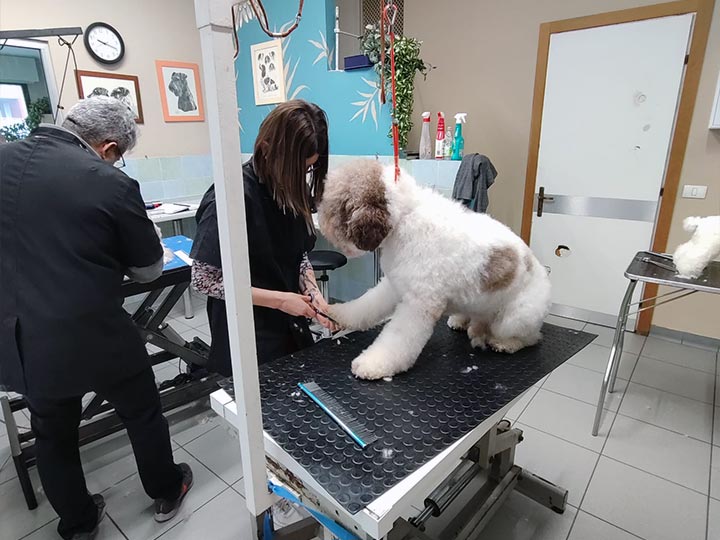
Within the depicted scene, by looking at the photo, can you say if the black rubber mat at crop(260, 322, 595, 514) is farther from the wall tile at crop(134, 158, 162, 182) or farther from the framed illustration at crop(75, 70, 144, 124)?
the wall tile at crop(134, 158, 162, 182)

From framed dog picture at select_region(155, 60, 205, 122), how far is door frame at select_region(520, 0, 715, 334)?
9.84 feet

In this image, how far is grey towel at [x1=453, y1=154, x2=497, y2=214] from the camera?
284 cm

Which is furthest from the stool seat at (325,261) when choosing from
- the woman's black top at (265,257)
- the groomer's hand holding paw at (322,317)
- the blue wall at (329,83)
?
the groomer's hand holding paw at (322,317)

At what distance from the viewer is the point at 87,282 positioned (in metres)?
1.23

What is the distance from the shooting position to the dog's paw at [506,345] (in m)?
1.17

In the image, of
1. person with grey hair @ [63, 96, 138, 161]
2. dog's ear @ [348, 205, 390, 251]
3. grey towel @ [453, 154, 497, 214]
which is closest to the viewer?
dog's ear @ [348, 205, 390, 251]

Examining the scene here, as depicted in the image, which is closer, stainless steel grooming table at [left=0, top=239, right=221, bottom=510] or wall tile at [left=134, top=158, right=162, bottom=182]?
stainless steel grooming table at [left=0, top=239, right=221, bottom=510]

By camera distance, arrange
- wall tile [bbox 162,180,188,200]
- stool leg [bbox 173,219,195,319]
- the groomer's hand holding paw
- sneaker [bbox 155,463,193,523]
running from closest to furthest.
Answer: the groomer's hand holding paw < sneaker [bbox 155,463,193,523] < stool leg [bbox 173,219,195,319] < wall tile [bbox 162,180,188,200]

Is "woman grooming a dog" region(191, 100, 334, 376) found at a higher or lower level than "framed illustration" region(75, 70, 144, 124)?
lower

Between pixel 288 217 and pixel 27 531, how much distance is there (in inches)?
62.0

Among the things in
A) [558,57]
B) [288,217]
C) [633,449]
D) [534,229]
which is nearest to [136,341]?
[288,217]

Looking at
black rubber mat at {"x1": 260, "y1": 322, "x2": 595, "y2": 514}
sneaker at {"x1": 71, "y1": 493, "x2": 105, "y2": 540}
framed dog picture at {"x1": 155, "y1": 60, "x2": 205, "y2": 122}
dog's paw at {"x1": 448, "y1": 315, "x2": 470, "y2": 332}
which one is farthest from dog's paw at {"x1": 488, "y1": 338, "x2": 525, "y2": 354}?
framed dog picture at {"x1": 155, "y1": 60, "x2": 205, "y2": 122}

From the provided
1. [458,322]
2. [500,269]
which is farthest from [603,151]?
[500,269]

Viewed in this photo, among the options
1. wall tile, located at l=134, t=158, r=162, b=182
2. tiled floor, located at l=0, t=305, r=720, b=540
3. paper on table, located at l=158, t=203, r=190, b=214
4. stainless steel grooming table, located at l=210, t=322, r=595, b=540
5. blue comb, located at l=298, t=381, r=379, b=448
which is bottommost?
tiled floor, located at l=0, t=305, r=720, b=540
